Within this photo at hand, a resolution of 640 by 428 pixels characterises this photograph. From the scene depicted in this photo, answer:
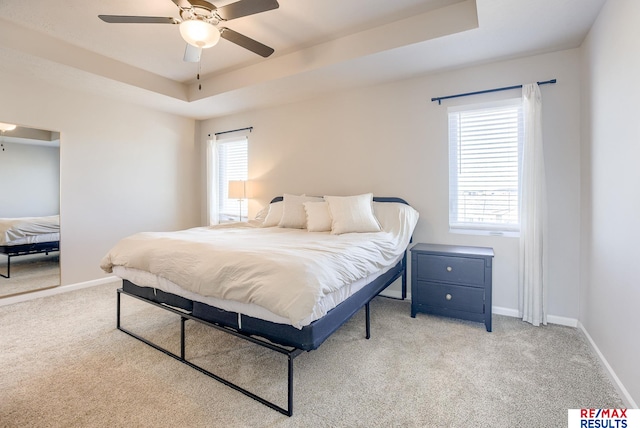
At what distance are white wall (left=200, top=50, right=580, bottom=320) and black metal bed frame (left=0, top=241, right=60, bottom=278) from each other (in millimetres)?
2542

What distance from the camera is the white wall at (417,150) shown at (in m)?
2.74

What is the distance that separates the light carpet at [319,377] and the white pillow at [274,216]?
1417mm

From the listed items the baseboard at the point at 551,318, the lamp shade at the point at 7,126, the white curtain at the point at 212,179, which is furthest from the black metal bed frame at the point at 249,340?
the white curtain at the point at 212,179

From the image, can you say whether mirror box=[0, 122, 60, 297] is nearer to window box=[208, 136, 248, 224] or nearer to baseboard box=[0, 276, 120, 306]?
baseboard box=[0, 276, 120, 306]

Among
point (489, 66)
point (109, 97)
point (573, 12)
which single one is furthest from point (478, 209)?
point (109, 97)

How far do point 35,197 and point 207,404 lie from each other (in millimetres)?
3478

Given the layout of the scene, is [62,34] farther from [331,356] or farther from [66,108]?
[331,356]

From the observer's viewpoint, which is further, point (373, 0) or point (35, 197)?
point (35, 197)

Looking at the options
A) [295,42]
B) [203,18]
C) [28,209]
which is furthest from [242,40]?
[28,209]

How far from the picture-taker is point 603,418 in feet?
5.19

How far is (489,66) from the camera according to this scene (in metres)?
3.03

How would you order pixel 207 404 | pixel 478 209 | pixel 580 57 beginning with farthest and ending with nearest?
1. pixel 478 209
2. pixel 580 57
3. pixel 207 404

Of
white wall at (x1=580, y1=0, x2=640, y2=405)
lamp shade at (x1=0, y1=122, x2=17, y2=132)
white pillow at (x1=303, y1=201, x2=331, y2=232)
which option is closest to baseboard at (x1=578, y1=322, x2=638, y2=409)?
white wall at (x1=580, y1=0, x2=640, y2=405)

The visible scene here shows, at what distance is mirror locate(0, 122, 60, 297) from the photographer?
3.33m
